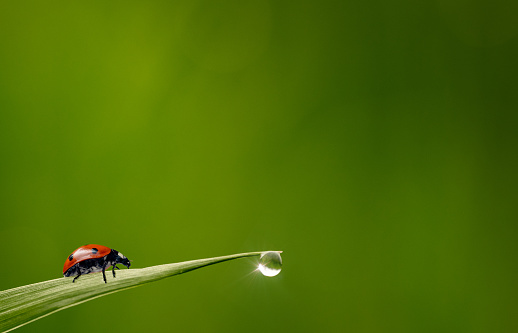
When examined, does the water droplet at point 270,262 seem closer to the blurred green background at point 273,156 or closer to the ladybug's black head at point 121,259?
the ladybug's black head at point 121,259

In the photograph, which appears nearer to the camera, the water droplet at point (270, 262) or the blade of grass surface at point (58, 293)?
the blade of grass surface at point (58, 293)

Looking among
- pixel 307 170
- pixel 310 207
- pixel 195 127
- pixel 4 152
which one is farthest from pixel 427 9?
pixel 4 152

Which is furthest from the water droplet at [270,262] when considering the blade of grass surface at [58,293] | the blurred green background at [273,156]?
the blurred green background at [273,156]

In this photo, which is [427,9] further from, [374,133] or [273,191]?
[273,191]

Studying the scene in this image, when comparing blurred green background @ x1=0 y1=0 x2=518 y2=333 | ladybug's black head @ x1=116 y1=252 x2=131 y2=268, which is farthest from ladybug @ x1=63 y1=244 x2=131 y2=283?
blurred green background @ x1=0 y1=0 x2=518 y2=333

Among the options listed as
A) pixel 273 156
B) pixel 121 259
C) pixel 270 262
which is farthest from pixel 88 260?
pixel 273 156

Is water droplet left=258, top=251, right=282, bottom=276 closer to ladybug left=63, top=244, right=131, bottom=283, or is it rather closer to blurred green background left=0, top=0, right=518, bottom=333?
ladybug left=63, top=244, right=131, bottom=283
